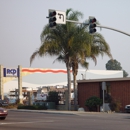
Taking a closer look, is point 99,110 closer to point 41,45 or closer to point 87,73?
point 41,45

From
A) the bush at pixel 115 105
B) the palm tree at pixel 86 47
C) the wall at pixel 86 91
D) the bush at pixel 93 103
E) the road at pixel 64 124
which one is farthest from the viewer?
the wall at pixel 86 91

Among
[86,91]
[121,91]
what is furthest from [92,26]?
[86,91]

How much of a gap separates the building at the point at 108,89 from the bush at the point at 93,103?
164cm

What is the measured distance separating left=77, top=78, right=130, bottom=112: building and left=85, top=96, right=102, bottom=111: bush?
64.7 inches

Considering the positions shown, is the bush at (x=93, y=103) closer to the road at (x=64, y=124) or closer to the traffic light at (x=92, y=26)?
the road at (x=64, y=124)

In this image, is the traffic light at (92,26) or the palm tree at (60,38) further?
the palm tree at (60,38)

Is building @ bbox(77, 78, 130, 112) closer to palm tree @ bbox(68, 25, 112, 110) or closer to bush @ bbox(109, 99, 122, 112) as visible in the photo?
bush @ bbox(109, 99, 122, 112)

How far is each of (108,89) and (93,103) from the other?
9.12 ft

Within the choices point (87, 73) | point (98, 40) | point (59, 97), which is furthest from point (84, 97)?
point (87, 73)

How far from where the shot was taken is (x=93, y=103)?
41188 millimetres

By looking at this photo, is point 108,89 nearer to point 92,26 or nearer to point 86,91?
point 86,91

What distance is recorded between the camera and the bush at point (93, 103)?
41.1 metres

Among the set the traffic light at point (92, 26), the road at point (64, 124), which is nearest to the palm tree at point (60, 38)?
the road at point (64, 124)

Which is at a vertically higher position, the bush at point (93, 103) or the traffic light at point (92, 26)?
the traffic light at point (92, 26)
